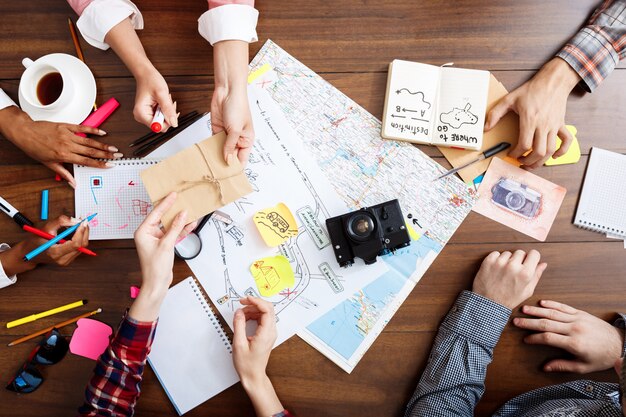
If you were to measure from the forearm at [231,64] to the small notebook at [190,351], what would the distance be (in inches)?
17.7

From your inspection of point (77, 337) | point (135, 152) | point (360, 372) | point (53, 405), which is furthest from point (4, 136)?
point (360, 372)

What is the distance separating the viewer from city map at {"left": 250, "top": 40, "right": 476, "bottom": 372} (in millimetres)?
1009

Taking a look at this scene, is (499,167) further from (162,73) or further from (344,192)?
(162,73)

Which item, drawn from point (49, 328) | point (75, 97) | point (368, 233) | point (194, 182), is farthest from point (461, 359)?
point (75, 97)

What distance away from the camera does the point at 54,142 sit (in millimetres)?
999

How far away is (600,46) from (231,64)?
82 cm

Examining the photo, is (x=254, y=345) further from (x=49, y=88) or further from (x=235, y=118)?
(x=49, y=88)

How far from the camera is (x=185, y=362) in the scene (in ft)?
3.31

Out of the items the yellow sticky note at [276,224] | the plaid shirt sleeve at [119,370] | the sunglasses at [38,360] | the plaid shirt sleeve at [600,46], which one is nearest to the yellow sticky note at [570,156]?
the plaid shirt sleeve at [600,46]

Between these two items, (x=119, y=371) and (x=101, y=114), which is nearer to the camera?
(x=119, y=371)

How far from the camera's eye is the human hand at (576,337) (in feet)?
3.22

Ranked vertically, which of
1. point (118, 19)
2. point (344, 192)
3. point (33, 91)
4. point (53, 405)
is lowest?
point (53, 405)

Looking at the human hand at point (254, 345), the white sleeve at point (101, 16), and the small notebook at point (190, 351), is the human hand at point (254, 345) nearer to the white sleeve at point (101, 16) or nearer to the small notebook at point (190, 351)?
the small notebook at point (190, 351)

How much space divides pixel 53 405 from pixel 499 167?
1154mm
